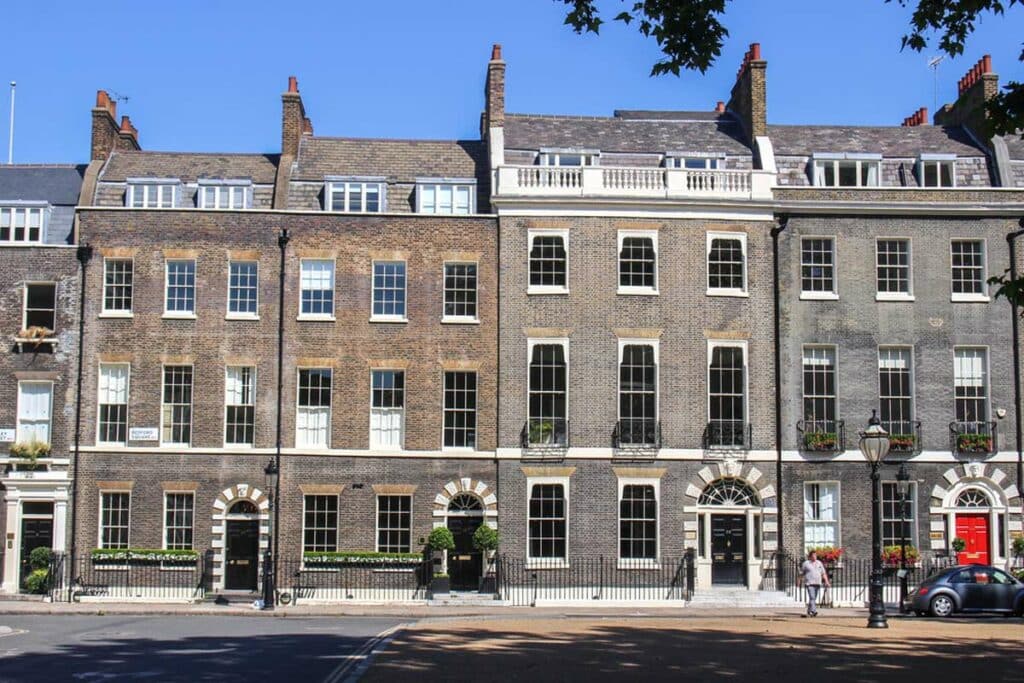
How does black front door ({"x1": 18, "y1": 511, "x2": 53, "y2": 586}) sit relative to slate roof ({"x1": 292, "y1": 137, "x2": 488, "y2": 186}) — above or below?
below

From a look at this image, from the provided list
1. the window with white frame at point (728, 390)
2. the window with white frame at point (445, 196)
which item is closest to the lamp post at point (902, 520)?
the window with white frame at point (728, 390)

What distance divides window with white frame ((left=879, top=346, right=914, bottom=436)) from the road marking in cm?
1905

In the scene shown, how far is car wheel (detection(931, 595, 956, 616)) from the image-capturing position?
3188cm

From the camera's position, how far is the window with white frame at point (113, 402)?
38.3 meters

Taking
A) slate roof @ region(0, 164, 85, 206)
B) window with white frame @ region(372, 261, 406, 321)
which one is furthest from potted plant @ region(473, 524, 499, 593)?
slate roof @ region(0, 164, 85, 206)

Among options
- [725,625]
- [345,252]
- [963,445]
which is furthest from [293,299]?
[963,445]

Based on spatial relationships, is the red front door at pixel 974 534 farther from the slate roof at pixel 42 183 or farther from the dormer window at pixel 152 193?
the slate roof at pixel 42 183

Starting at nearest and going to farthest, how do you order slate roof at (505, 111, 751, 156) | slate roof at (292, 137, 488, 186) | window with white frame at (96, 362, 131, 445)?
window with white frame at (96, 362, 131, 445)
slate roof at (292, 137, 488, 186)
slate roof at (505, 111, 751, 156)

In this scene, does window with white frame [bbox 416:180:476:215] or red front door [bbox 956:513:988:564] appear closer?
red front door [bbox 956:513:988:564]

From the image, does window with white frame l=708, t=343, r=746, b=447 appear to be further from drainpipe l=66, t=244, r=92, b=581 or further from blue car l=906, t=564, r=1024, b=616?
drainpipe l=66, t=244, r=92, b=581

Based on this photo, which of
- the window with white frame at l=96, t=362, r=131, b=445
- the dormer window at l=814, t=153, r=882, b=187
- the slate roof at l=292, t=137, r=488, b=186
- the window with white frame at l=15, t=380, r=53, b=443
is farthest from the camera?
the slate roof at l=292, t=137, r=488, b=186

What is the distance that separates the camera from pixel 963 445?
37.9 metres

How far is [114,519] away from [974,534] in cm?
2488

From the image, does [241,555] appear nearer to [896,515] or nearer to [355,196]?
[355,196]
